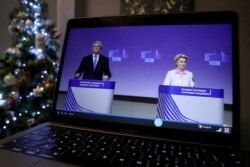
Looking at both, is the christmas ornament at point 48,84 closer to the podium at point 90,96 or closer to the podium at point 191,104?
the podium at point 90,96

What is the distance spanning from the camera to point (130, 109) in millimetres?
608

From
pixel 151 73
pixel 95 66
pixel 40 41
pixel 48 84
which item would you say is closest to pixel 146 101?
pixel 151 73

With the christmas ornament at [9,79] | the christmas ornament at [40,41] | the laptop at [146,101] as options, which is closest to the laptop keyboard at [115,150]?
the laptop at [146,101]

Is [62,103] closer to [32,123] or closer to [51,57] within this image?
[32,123]

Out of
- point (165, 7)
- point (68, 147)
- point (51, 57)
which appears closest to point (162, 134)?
point (68, 147)

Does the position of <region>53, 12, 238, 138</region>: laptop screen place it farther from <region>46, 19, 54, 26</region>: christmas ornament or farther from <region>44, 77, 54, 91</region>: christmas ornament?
<region>46, 19, 54, 26</region>: christmas ornament

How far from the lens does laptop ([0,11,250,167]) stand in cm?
45

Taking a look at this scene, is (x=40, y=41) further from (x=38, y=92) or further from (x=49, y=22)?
(x=38, y=92)

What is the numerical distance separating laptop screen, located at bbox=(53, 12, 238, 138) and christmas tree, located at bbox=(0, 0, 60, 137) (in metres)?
0.71

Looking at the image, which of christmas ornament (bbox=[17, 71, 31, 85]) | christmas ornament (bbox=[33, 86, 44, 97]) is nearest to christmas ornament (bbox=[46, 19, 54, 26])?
christmas ornament (bbox=[17, 71, 31, 85])

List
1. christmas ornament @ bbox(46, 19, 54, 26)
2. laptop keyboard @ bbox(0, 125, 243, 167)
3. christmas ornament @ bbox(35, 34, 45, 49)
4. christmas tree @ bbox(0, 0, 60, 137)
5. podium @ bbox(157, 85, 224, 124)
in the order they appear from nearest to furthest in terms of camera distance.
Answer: laptop keyboard @ bbox(0, 125, 243, 167) < podium @ bbox(157, 85, 224, 124) < christmas tree @ bbox(0, 0, 60, 137) < christmas ornament @ bbox(35, 34, 45, 49) < christmas ornament @ bbox(46, 19, 54, 26)

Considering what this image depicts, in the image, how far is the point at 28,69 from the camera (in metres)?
1.48

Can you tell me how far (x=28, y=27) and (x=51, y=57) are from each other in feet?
0.84

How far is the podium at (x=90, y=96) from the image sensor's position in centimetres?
63
